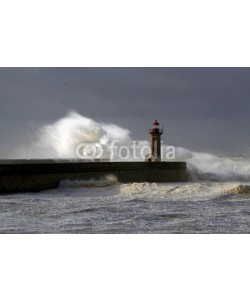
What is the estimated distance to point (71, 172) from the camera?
9.26 m

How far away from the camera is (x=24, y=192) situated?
8375mm

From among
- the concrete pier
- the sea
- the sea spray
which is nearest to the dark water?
the sea

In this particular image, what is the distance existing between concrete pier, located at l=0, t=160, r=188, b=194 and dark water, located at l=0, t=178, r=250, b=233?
234 millimetres

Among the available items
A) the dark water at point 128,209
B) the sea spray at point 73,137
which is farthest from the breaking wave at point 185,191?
the sea spray at point 73,137

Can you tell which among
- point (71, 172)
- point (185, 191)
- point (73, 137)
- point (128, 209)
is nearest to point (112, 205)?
point (128, 209)

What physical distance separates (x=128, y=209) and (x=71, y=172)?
3094 mm

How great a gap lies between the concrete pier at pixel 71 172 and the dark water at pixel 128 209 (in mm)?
234

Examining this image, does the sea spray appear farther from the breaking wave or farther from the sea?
the breaking wave

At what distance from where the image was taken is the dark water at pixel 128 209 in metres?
5.07

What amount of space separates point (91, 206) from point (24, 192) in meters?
2.10

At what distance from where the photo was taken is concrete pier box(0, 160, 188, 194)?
8281mm

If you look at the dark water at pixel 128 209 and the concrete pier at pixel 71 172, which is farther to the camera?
the concrete pier at pixel 71 172

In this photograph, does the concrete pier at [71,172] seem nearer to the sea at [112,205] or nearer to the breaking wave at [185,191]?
the sea at [112,205]
